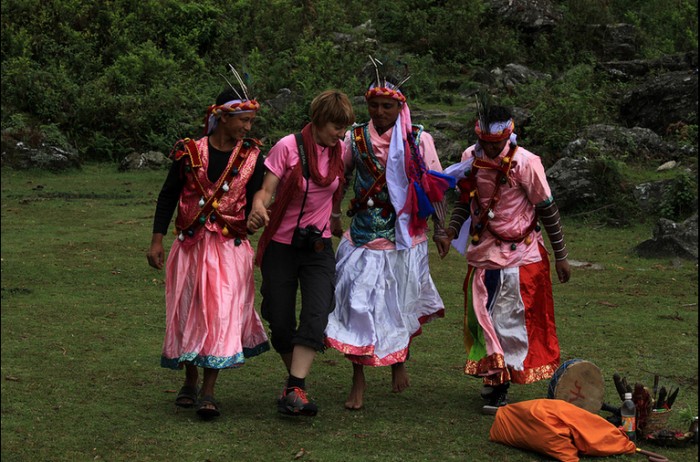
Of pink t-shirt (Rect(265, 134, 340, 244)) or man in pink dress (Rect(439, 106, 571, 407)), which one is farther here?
man in pink dress (Rect(439, 106, 571, 407))

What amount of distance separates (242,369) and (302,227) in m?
1.40

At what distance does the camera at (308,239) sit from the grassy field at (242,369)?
960mm

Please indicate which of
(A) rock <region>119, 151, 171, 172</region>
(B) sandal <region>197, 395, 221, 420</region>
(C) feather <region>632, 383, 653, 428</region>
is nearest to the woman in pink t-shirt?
(B) sandal <region>197, 395, 221, 420</region>

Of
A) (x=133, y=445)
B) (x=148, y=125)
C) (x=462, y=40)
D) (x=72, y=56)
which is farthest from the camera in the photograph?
(x=462, y=40)

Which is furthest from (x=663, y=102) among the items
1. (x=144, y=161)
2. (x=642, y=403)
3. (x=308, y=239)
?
(x=308, y=239)

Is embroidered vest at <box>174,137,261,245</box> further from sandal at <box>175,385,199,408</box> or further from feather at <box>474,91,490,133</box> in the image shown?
feather at <box>474,91,490,133</box>

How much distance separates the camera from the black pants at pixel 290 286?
594cm

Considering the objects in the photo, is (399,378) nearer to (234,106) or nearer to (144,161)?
(234,106)

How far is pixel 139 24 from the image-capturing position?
1995 cm

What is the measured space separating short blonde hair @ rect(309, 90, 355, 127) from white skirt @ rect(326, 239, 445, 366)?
816 mm

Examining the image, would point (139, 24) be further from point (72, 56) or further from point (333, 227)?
point (333, 227)

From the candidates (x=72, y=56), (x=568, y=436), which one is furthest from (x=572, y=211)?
(x=72, y=56)

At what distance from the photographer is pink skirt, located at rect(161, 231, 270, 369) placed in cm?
571

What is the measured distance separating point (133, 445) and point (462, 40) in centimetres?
Answer: 1742
